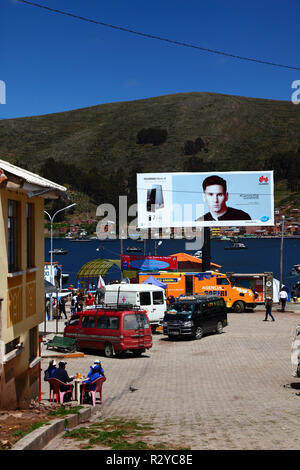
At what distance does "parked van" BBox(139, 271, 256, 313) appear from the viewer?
40.2 meters

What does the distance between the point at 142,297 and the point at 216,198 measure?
78.0 feet

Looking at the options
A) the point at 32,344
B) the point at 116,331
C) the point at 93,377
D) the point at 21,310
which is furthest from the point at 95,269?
the point at 21,310

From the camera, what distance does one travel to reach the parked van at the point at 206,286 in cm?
4019

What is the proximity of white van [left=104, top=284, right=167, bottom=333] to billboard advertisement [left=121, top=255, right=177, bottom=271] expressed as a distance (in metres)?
12.9

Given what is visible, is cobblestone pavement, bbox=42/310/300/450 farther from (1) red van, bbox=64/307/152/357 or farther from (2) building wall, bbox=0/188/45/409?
(2) building wall, bbox=0/188/45/409

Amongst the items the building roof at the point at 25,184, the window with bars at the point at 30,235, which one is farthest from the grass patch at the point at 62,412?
the building roof at the point at 25,184

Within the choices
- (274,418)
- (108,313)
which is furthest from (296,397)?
(108,313)

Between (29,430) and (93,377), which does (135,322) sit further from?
(29,430)

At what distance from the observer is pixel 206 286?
40.0 meters

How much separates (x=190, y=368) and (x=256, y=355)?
3.81 m

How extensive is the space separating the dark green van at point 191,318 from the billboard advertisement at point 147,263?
46.5 feet

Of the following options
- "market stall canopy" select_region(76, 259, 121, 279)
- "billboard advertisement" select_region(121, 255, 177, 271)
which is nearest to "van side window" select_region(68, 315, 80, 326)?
"billboard advertisement" select_region(121, 255, 177, 271)

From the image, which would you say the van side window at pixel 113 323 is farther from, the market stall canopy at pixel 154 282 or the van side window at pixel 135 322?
the market stall canopy at pixel 154 282
